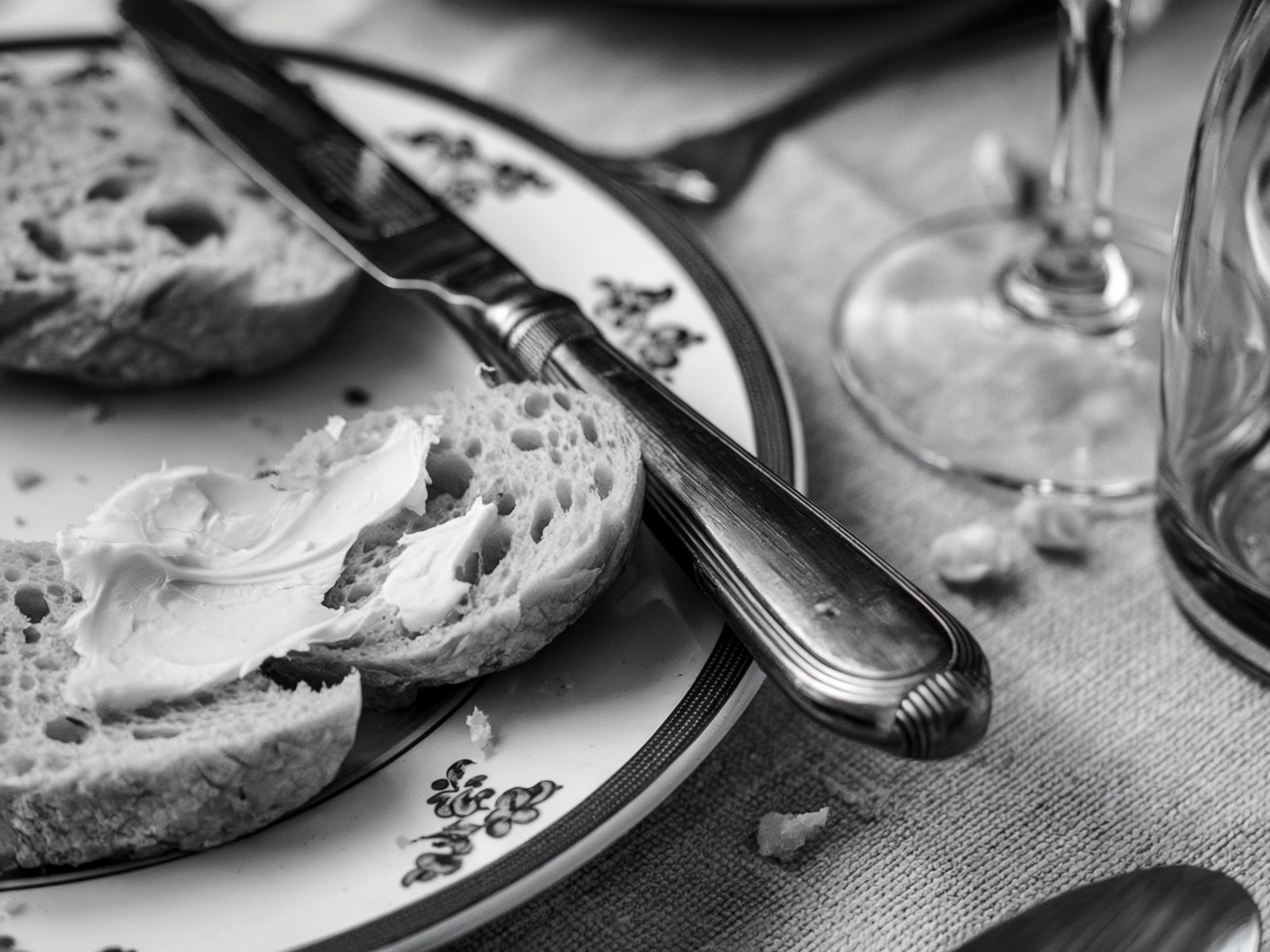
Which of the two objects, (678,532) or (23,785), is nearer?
(23,785)

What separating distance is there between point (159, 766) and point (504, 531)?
432 mm

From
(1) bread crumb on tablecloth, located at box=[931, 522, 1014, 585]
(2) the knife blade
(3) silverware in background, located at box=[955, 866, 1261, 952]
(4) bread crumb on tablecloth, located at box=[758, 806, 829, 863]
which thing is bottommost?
(4) bread crumb on tablecloth, located at box=[758, 806, 829, 863]

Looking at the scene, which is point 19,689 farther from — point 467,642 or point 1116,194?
point 1116,194

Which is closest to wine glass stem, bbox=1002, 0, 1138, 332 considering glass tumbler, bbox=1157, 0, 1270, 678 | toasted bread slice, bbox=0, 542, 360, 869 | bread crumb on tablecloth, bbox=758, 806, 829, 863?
glass tumbler, bbox=1157, 0, 1270, 678

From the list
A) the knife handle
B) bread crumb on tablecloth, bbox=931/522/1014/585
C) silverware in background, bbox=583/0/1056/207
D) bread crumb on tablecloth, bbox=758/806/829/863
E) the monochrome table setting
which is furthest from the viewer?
silverware in background, bbox=583/0/1056/207

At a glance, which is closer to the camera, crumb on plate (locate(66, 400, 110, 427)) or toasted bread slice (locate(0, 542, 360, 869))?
toasted bread slice (locate(0, 542, 360, 869))

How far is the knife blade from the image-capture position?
4.15 feet

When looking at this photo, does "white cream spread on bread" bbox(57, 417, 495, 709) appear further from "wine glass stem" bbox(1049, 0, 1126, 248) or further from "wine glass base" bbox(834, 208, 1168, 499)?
"wine glass stem" bbox(1049, 0, 1126, 248)

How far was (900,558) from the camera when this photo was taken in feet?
6.18

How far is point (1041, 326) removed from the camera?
2.26 meters

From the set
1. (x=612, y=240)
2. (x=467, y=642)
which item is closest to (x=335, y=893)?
(x=467, y=642)

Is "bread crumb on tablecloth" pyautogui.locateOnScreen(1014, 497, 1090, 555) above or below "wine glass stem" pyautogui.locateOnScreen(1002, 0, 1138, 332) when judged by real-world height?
below

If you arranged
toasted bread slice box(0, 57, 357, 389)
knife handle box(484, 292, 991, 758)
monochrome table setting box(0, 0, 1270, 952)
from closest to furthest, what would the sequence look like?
knife handle box(484, 292, 991, 758) → monochrome table setting box(0, 0, 1270, 952) → toasted bread slice box(0, 57, 357, 389)

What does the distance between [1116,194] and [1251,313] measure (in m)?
0.93
